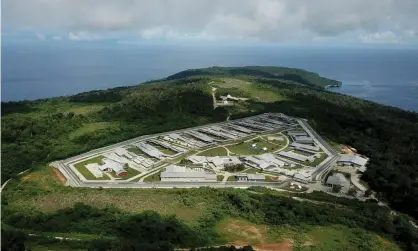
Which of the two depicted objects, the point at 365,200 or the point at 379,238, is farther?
the point at 365,200

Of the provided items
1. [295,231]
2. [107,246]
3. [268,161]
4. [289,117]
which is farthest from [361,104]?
[107,246]

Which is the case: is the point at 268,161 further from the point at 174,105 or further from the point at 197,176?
the point at 174,105

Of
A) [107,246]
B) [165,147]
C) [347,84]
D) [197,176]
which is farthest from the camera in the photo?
[347,84]

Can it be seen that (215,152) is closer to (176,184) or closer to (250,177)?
(250,177)

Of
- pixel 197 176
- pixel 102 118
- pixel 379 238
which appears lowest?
pixel 379 238

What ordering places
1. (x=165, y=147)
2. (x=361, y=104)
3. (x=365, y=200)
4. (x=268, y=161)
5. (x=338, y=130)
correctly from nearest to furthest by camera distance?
1. (x=365, y=200)
2. (x=268, y=161)
3. (x=165, y=147)
4. (x=338, y=130)
5. (x=361, y=104)

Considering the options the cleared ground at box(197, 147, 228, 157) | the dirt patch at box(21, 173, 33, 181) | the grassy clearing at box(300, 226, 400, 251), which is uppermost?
the cleared ground at box(197, 147, 228, 157)

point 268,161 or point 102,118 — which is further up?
point 102,118

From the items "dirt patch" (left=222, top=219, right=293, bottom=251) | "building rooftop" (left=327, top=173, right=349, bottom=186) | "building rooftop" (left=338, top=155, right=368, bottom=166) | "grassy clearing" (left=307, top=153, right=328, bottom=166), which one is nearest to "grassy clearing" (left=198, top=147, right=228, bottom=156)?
"grassy clearing" (left=307, top=153, right=328, bottom=166)

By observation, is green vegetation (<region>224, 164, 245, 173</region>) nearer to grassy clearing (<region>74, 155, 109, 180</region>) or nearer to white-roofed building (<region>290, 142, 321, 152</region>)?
white-roofed building (<region>290, 142, 321, 152</region>)
